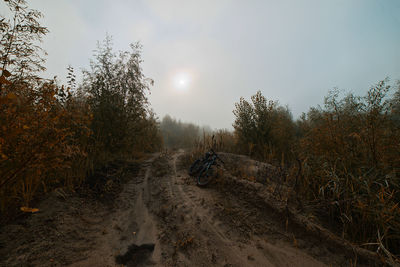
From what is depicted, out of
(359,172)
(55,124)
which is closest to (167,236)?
(55,124)

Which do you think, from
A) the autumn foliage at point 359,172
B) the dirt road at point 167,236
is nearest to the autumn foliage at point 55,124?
the dirt road at point 167,236

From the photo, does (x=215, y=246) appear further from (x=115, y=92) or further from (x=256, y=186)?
(x=115, y=92)

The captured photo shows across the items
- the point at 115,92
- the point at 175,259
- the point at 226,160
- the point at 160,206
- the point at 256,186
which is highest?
the point at 115,92

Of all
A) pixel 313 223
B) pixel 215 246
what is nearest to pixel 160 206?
pixel 215 246

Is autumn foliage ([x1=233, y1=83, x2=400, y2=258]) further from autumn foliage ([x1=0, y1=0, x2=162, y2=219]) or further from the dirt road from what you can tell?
autumn foliage ([x1=0, y1=0, x2=162, y2=219])

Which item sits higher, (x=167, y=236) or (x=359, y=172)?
(x=359, y=172)

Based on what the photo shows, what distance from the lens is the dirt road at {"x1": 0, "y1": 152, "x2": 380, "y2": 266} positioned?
7.17 feet

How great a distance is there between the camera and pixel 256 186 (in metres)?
4.02

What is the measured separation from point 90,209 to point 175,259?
2.32 meters

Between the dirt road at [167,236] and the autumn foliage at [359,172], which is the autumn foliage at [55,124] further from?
the autumn foliage at [359,172]

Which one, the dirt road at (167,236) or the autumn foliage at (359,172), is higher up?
the autumn foliage at (359,172)

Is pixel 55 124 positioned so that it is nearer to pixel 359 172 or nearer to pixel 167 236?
pixel 167 236

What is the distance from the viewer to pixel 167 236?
2.84 m

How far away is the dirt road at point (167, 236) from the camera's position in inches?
86.0
